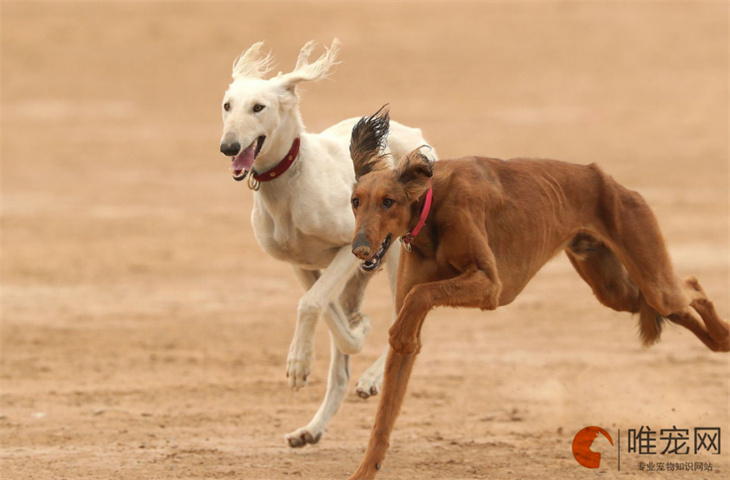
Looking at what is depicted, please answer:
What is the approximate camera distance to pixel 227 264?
579 inches

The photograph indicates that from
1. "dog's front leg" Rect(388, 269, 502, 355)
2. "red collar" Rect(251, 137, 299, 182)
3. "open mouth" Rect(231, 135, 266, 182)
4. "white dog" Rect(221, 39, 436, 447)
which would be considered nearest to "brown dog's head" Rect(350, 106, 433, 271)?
"dog's front leg" Rect(388, 269, 502, 355)

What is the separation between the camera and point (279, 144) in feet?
22.0

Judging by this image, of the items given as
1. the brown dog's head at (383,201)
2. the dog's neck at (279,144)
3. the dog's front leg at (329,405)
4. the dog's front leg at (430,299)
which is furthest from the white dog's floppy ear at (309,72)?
the dog's front leg at (430,299)

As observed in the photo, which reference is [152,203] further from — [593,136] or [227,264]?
[593,136]

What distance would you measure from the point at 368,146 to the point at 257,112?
3.21ft

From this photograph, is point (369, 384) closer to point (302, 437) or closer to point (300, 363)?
point (302, 437)

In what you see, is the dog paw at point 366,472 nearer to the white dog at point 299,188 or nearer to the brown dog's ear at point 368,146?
the white dog at point 299,188

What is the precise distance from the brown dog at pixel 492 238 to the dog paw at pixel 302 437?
1.61m

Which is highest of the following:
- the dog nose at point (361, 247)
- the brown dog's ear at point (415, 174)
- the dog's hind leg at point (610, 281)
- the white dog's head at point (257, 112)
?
the white dog's head at point (257, 112)

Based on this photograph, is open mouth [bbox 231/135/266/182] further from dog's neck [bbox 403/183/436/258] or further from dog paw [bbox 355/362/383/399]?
dog paw [bbox 355/362/383/399]

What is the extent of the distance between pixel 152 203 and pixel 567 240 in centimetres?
1213

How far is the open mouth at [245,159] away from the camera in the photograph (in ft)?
20.4

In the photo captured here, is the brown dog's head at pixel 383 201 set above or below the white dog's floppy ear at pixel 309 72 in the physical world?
below

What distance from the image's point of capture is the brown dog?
17.9 feet
